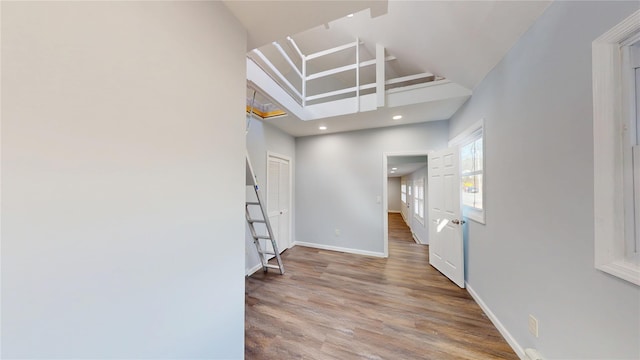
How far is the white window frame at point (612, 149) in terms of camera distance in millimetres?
1033

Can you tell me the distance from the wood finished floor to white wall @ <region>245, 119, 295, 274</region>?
281 mm

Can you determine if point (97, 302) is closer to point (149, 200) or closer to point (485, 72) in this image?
point (149, 200)

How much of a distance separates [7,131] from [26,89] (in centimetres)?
13

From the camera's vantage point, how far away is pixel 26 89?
588 millimetres

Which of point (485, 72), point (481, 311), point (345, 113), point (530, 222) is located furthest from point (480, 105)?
point (481, 311)

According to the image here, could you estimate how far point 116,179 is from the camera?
775mm

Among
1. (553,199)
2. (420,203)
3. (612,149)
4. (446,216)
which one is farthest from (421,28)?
(420,203)

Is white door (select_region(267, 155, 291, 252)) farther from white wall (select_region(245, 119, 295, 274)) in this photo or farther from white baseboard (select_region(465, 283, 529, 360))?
white baseboard (select_region(465, 283, 529, 360))

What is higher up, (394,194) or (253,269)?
(394,194)

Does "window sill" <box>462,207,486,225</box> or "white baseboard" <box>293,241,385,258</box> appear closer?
"window sill" <box>462,207,486,225</box>

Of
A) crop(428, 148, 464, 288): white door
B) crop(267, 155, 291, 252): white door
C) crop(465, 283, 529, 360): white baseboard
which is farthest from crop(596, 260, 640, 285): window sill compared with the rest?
crop(267, 155, 291, 252): white door

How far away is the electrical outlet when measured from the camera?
152cm

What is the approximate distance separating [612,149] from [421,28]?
5.62 feet

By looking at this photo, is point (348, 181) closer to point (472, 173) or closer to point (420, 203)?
point (472, 173)
